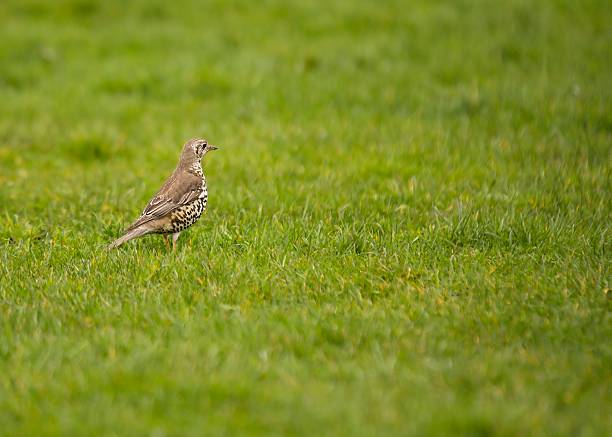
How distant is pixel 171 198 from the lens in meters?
6.71

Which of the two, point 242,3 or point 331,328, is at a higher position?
point 242,3

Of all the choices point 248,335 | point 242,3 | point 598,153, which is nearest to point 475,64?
point 598,153

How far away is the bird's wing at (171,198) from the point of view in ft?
21.6

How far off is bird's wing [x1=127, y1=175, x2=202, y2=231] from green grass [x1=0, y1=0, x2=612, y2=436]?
1.10 feet

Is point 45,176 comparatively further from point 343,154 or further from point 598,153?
point 598,153

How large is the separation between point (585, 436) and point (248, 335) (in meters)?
2.05

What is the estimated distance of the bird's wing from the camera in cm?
659

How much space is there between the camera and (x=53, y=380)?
4430mm

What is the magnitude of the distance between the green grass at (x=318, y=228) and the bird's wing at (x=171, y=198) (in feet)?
1.10

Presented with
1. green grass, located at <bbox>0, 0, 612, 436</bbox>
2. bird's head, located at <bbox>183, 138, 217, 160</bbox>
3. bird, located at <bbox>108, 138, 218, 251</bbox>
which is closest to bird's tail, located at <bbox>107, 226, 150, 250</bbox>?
bird, located at <bbox>108, 138, 218, 251</bbox>

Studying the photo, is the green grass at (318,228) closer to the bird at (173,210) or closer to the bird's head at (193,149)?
the bird at (173,210)

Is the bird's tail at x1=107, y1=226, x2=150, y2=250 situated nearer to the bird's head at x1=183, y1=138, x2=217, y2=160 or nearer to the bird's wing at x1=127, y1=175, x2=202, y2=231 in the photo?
the bird's wing at x1=127, y1=175, x2=202, y2=231

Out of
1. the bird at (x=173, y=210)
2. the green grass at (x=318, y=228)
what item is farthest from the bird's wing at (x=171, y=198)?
the green grass at (x=318, y=228)

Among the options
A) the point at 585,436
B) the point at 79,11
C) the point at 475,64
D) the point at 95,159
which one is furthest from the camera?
the point at 79,11
